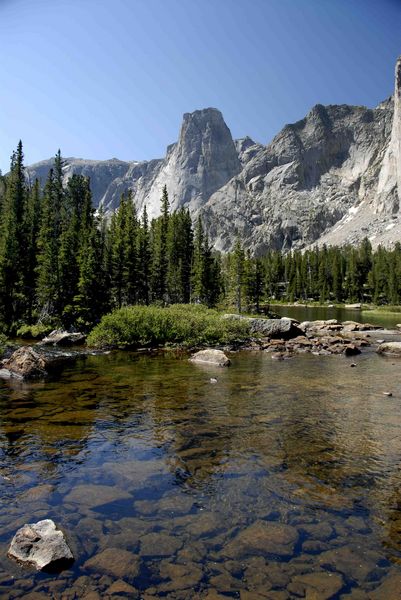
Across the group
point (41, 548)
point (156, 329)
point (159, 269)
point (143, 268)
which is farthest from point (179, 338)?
point (159, 269)

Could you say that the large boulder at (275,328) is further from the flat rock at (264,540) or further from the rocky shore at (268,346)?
the flat rock at (264,540)

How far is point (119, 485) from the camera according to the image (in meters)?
10.7

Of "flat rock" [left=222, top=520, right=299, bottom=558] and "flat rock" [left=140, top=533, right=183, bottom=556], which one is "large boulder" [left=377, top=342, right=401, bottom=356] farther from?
"flat rock" [left=140, top=533, right=183, bottom=556]

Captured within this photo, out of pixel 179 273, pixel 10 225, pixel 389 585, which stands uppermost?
pixel 10 225

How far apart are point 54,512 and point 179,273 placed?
219 feet

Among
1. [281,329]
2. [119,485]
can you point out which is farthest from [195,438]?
[281,329]

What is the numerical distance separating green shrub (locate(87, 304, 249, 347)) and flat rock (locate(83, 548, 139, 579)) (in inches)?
1201

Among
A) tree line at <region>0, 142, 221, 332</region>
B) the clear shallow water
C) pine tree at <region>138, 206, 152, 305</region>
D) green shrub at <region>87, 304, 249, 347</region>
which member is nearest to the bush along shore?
green shrub at <region>87, 304, 249, 347</region>

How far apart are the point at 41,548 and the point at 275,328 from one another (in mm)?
39613

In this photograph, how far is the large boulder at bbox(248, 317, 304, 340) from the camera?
45.6 m

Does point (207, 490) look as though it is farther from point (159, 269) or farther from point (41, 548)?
point (159, 269)

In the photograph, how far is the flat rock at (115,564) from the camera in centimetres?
734

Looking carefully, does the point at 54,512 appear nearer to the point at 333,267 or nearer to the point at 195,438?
the point at 195,438

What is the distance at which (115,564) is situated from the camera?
757 centimetres
